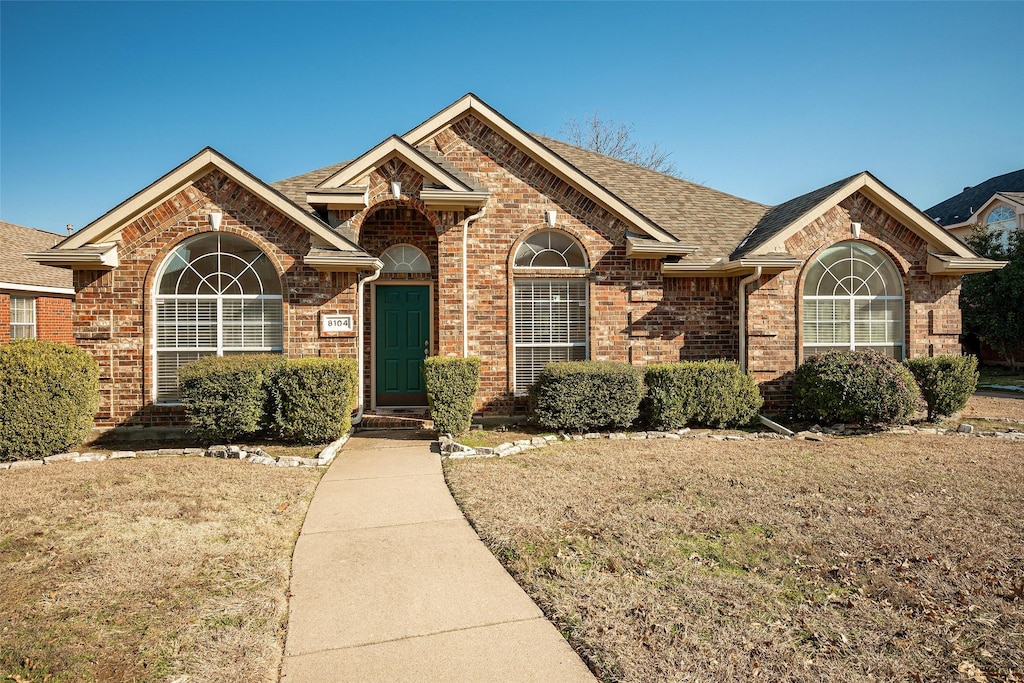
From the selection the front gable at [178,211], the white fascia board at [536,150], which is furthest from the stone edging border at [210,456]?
the white fascia board at [536,150]

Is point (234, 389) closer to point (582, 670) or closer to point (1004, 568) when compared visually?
point (582, 670)

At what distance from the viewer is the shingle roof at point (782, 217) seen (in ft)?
37.3

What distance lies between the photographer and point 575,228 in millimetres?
10977

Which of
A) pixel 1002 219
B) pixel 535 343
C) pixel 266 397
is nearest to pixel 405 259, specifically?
pixel 535 343

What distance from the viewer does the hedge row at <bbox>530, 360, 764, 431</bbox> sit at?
380 inches

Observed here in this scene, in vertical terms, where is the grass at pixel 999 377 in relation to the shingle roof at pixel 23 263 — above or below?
below

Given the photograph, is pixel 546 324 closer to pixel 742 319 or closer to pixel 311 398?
pixel 742 319

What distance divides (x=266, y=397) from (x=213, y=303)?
7.08 feet

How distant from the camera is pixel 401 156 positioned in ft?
33.4

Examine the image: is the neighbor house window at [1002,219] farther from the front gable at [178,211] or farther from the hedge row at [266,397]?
the hedge row at [266,397]

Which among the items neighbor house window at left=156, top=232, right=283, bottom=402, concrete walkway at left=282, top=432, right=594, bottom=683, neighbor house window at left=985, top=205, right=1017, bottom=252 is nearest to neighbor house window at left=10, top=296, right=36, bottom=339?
neighbor house window at left=156, top=232, right=283, bottom=402

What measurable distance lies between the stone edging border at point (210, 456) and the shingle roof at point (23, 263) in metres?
11.0

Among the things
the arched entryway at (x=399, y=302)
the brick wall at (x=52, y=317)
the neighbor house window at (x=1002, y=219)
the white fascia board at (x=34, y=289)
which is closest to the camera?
the arched entryway at (x=399, y=302)

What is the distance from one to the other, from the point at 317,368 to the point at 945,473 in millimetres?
8466
